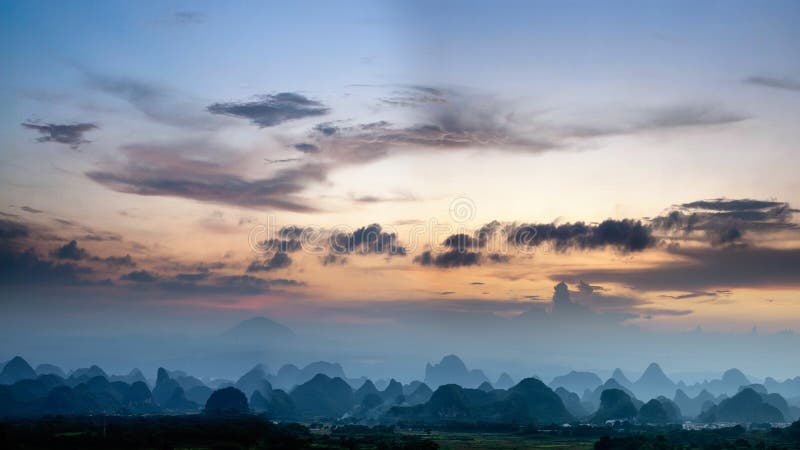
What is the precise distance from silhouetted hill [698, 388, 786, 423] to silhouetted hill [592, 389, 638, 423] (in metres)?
22.2

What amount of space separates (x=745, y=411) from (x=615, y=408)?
35.4 meters

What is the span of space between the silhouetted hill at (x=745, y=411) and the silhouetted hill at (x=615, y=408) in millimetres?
22163

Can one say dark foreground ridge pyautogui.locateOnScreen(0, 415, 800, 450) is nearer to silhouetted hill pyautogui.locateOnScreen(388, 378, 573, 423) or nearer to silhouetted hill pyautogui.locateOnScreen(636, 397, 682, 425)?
silhouetted hill pyautogui.locateOnScreen(388, 378, 573, 423)

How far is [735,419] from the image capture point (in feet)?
577

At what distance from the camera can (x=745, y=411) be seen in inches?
6969

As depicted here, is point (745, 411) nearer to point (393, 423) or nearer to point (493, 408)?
point (493, 408)

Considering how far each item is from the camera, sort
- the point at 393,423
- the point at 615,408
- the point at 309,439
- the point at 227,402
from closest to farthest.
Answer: the point at 309,439 < the point at 393,423 < the point at 227,402 < the point at 615,408

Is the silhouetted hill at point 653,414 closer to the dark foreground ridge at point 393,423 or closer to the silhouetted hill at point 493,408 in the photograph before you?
the dark foreground ridge at point 393,423

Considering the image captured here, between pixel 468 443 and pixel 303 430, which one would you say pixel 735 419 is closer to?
pixel 468 443

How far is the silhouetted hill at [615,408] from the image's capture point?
166375mm

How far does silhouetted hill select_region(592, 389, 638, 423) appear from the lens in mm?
166375

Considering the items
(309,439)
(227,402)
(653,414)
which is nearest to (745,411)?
(653,414)

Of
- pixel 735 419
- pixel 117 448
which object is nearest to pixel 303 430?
pixel 117 448

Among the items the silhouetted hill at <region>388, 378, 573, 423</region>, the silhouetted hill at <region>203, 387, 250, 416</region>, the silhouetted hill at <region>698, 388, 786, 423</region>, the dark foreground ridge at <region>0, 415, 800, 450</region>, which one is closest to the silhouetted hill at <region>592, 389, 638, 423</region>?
the silhouetted hill at <region>388, 378, 573, 423</region>
